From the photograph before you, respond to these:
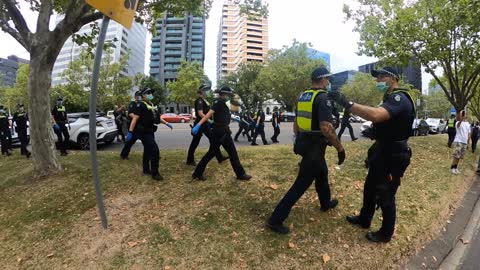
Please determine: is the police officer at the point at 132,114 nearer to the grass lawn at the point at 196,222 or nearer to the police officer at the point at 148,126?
the police officer at the point at 148,126

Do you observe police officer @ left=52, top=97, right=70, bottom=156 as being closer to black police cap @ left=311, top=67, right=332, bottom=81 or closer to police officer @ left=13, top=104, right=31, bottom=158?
police officer @ left=13, top=104, right=31, bottom=158

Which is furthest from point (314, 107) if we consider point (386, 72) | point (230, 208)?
point (230, 208)

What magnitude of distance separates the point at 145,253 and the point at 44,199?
252 centimetres

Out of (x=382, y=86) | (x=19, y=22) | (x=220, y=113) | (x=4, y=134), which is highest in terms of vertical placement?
(x=19, y=22)

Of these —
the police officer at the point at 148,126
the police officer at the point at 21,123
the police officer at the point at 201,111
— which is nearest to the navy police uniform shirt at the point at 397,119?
the police officer at the point at 201,111

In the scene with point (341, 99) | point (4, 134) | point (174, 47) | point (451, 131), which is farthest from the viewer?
point (174, 47)

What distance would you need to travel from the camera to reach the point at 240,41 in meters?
113

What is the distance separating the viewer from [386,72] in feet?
11.5

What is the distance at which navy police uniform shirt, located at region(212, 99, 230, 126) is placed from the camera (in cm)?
504

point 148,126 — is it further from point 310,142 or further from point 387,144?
point 387,144

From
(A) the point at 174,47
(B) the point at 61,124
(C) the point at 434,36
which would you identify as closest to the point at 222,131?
(B) the point at 61,124

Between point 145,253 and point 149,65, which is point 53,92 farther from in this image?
point 149,65

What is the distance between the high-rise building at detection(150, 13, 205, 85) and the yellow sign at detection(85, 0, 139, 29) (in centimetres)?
9931

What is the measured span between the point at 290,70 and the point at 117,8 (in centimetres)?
4314
